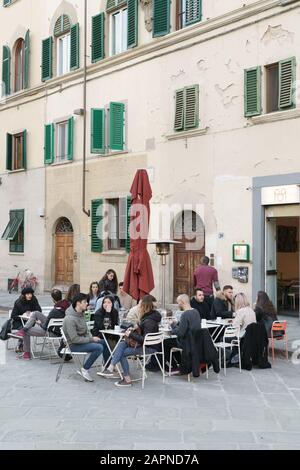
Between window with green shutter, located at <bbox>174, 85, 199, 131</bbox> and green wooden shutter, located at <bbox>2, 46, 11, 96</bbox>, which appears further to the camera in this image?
green wooden shutter, located at <bbox>2, 46, 11, 96</bbox>

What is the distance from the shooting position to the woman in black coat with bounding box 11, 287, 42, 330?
1007 centimetres

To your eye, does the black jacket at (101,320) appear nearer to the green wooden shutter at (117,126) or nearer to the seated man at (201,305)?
the seated man at (201,305)

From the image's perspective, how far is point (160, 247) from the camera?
12945 mm

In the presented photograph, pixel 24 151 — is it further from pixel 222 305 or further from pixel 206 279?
pixel 222 305

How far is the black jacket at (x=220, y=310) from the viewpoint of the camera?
396 inches

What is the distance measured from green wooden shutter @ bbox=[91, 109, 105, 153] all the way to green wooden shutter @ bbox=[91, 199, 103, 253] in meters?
1.68

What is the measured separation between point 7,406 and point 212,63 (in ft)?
35.4

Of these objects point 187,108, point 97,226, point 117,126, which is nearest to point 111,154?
point 117,126

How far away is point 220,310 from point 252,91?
602 centimetres

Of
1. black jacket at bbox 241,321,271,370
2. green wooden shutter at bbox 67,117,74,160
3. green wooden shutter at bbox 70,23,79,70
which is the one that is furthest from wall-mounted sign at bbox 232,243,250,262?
green wooden shutter at bbox 70,23,79,70

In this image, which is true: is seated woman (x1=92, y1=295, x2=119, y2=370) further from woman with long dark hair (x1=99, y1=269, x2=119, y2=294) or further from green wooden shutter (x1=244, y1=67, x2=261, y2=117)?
green wooden shutter (x1=244, y1=67, x2=261, y2=117)

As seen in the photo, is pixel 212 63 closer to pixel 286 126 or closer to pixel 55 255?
pixel 286 126

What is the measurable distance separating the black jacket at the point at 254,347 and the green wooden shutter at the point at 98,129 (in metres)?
10.3

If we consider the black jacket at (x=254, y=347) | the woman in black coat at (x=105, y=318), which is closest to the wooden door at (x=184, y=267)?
the black jacket at (x=254, y=347)
